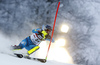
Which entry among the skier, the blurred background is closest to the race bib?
the skier

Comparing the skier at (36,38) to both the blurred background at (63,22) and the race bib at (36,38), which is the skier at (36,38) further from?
the blurred background at (63,22)

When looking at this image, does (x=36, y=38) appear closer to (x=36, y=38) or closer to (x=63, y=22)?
(x=36, y=38)

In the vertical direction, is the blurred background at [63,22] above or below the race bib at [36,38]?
above

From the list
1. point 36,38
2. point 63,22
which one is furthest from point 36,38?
point 63,22

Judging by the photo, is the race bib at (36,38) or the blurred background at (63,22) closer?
the race bib at (36,38)

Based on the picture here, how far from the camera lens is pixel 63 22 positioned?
5035 mm

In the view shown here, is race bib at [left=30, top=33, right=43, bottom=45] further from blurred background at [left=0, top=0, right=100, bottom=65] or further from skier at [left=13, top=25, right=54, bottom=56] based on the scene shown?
blurred background at [left=0, top=0, right=100, bottom=65]

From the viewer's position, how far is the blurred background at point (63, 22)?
190 inches

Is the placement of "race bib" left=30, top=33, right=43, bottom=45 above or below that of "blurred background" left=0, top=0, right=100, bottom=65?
below

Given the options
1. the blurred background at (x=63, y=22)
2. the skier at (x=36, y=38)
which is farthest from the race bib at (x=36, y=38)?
the blurred background at (x=63, y=22)

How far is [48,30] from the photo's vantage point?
2.81 m

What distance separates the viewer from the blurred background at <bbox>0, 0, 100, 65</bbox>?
4.84m

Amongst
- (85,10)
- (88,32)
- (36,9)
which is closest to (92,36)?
(88,32)

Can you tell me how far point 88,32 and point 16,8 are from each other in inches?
133
